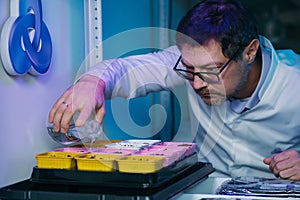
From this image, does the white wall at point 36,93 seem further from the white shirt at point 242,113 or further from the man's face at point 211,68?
the man's face at point 211,68

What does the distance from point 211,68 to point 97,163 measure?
593 millimetres

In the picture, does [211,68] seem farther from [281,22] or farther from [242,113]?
[281,22]

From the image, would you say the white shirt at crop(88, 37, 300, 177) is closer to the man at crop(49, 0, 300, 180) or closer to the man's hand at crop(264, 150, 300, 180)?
the man at crop(49, 0, 300, 180)

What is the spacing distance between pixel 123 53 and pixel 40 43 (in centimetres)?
61

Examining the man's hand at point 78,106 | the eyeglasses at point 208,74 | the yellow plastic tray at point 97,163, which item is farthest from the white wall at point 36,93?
the eyeglasses at point 208,74

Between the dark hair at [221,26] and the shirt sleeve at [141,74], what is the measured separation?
0.14 m

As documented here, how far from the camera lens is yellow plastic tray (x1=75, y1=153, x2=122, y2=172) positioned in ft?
2.87

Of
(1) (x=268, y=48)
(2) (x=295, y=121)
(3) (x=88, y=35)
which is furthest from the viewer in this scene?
(1) (x=268, y=48)

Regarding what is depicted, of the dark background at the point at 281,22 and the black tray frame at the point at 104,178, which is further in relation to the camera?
the dark background at the point at 281,22

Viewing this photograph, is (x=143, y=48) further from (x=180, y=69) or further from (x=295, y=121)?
(x=295, y=121)

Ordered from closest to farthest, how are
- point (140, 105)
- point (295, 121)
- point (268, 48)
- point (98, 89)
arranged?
point (98, 89) → point (295, 121) → point (268, 48) → point (140, 105)

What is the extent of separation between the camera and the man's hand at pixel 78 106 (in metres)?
1.06

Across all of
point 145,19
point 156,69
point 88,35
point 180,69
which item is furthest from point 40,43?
point 145,19

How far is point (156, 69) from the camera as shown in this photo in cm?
159
